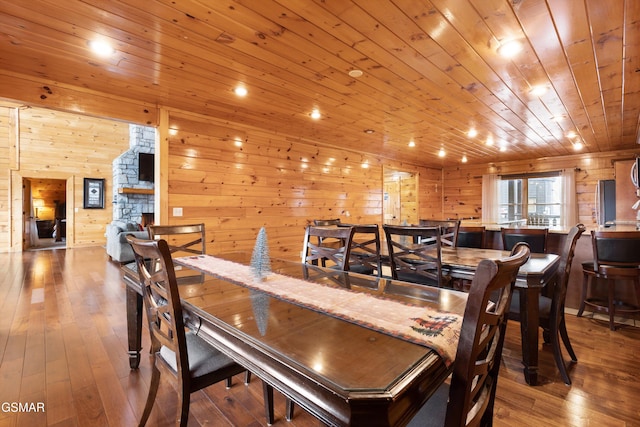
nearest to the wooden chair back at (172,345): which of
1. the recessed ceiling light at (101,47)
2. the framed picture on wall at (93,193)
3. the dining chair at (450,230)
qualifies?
the recessed ceiling light at (101,47)

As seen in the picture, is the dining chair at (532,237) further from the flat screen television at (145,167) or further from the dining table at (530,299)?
the flat screen television at (145,167)

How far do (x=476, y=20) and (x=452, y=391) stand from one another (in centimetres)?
199

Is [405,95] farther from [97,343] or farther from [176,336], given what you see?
[97,343]

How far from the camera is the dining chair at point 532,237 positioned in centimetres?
291

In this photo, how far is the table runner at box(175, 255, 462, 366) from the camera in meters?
0.92

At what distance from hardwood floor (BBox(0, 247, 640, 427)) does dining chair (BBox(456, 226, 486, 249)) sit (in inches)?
35.5

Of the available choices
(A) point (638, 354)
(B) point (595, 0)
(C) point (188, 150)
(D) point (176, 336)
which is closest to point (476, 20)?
(B) point (595, 0)

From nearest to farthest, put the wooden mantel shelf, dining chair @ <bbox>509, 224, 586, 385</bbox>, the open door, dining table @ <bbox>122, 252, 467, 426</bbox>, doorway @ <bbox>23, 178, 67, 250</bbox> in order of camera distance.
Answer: dining table @ <bbox>122, 252, 467, 426</bbox> < dining chair @ <bbox>509, 224, 586, 385</bbox> < the open door < the wooden mantel shelf < doorway @ <bbox>23, 178, 67, 250</bbox>

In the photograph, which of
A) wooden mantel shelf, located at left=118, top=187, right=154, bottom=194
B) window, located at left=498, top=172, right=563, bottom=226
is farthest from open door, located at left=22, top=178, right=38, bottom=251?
window, located at left=498, top=172, right=563, bottom=226

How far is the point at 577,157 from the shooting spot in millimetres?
6078

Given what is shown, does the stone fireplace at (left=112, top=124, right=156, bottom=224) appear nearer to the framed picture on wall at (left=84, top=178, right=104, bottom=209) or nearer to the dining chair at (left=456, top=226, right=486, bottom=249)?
the framed picture on wall at (left=84, top=178, right=104, bottom=209)

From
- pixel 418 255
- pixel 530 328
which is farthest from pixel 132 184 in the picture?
pixel 530 328

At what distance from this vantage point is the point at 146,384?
6.57 feet

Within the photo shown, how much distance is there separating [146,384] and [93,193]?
8.69 m
